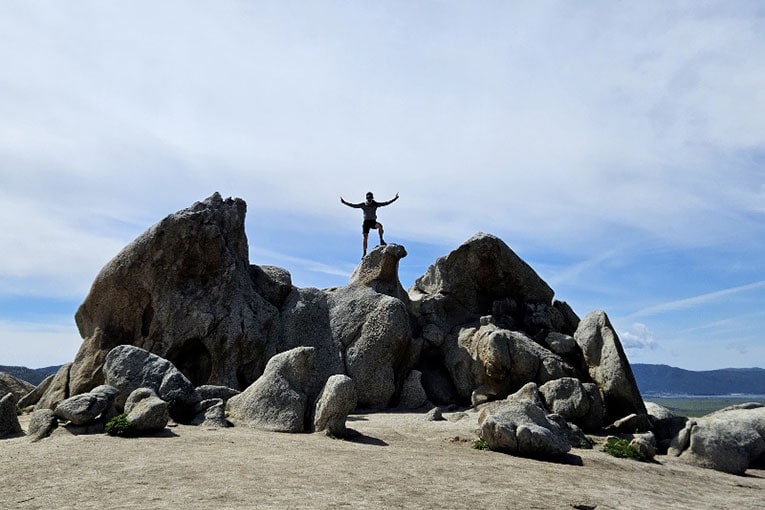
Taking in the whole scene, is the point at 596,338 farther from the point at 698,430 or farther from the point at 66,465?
the point at 66,465

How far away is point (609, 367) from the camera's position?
91.6 feet

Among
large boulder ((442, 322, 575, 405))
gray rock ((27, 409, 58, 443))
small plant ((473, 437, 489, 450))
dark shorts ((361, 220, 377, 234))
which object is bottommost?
small plant ((473, 437, 489, 450))

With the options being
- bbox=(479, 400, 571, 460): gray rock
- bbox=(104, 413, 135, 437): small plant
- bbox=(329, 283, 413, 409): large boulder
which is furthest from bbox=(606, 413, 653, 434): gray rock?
bbox=(104, 413, 135, 437): small plant

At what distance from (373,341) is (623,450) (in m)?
12.8

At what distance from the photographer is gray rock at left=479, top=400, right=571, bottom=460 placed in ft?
65.1

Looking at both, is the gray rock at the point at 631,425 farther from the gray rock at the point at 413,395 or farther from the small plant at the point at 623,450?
the gray rock at the point at 413,395

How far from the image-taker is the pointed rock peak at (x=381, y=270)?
3444 cm

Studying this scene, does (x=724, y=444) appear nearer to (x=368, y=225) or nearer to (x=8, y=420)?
(x=368, y=225)

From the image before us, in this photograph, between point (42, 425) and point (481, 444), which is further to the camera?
point (481, 444)

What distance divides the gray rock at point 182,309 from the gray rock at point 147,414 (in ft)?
30.3

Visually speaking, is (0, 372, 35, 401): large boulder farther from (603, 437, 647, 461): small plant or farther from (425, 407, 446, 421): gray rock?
(603, 437, 647, 461): small plant

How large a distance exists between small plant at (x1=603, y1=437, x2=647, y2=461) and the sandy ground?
57 centimetres

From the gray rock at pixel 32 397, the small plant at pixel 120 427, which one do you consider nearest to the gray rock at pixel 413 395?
the small plant at pixel 120 427

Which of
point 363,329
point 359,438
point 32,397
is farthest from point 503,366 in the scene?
point 32,397
